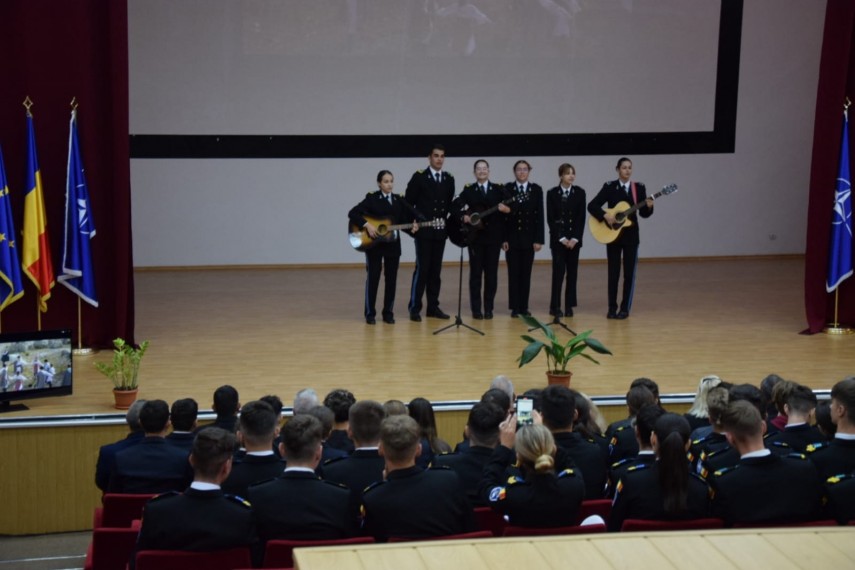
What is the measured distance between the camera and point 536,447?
14.7 ft

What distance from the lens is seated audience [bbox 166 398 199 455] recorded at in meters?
5.59

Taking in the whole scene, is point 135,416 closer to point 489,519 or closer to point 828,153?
point 489,519

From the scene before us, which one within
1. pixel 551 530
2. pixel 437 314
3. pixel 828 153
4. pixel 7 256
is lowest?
pixel 437 314

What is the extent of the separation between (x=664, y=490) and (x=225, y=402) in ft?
7.69

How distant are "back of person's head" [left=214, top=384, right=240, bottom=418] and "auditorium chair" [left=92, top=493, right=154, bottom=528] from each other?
0.74 m

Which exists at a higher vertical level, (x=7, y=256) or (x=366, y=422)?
(x=7, y=256)

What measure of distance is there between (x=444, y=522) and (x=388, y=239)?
6.11 meters

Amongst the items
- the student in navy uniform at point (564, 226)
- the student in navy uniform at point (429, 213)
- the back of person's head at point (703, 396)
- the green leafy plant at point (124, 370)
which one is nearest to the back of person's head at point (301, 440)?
the back of person's head at point (703, 396)

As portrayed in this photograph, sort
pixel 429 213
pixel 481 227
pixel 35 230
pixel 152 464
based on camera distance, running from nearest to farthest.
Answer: pixel 152 464 < pixel 35 230 < pixel 481 227 < pixel 429 213

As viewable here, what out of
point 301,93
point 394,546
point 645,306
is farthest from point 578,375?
point 301,93

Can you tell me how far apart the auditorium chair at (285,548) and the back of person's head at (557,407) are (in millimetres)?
1144

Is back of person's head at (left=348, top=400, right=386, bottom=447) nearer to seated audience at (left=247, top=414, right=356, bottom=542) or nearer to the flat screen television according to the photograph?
seated audience at (left=247, top=414, right=356, bottom=542)

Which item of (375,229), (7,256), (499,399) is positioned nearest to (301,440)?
(499,399)

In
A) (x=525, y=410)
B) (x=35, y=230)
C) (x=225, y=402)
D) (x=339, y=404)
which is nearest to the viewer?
(x=525, y=410)
